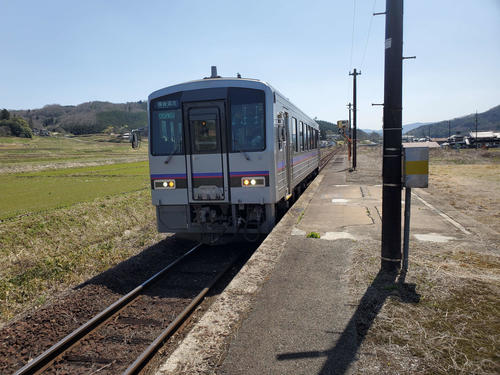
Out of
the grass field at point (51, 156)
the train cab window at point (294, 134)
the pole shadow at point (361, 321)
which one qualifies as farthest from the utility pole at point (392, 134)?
the grass field at point (51, 156)

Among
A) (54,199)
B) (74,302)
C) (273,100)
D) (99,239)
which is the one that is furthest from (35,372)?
(54,199)

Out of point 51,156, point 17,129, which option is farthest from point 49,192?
point 17,129

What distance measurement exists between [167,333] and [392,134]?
3929 mm

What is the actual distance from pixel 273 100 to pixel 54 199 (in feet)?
37.9

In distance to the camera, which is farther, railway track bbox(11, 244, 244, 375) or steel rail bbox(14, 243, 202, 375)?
railway track bbox(11, 244, 244, 375)

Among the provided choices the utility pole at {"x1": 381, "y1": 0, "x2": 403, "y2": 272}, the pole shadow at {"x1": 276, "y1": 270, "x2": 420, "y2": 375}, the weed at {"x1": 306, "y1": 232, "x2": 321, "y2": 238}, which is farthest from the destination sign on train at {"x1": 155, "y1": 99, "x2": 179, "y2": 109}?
the pole shadow at {"x1": 276, "y1": 270, "x2": 420, "y2": 375}

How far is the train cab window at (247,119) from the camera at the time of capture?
7.56 metres

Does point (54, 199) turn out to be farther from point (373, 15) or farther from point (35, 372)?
point (373, 15)

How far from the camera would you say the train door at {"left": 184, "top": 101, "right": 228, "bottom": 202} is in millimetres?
7686

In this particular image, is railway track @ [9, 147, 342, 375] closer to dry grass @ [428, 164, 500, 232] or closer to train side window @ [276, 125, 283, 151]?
train side window @ [276, 125, 283, 151]

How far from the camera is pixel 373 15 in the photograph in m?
4.98

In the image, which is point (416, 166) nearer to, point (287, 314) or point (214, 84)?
point (287, 314)

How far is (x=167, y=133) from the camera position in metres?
7.94

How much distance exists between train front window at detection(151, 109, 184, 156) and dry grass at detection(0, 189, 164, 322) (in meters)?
2.83
